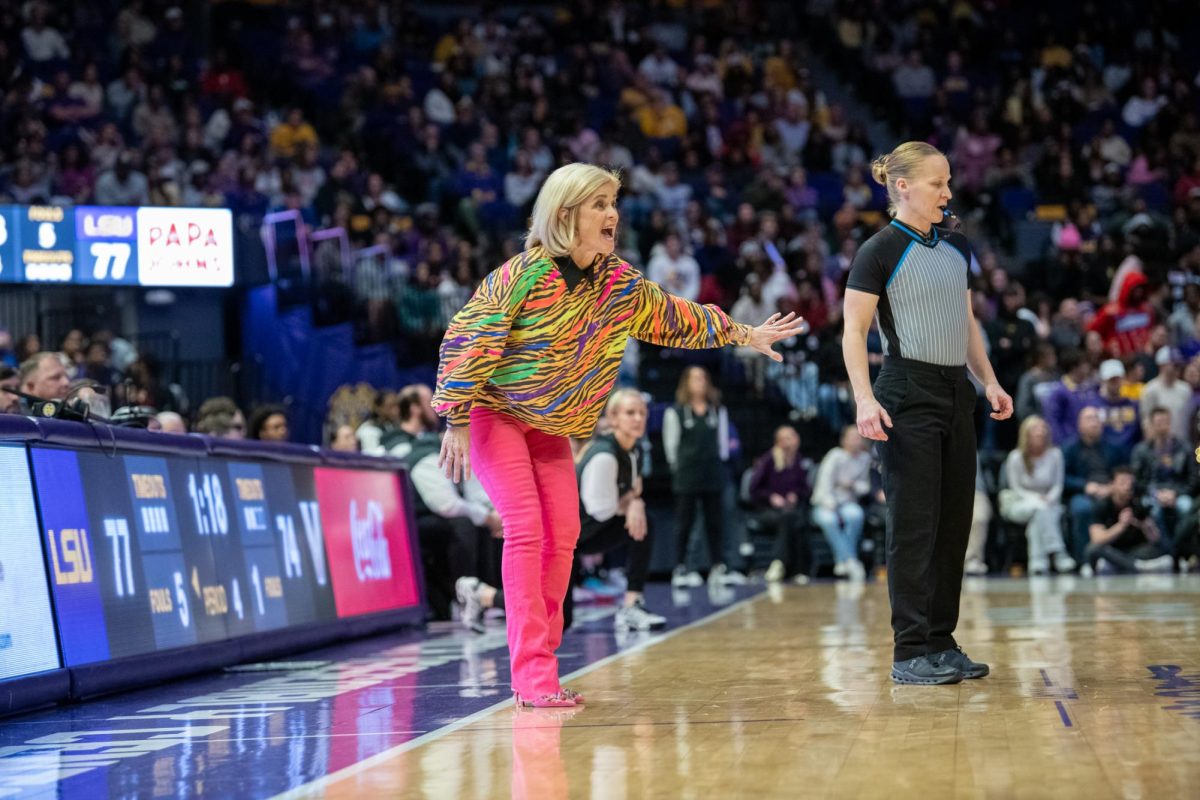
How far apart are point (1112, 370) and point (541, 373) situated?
426 inches

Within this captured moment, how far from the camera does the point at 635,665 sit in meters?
6.89

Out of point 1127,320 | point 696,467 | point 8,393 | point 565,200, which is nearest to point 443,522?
point 8,393

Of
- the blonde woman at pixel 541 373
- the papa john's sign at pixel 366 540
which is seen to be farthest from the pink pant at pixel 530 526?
the papa john's sign at pixel 366 540

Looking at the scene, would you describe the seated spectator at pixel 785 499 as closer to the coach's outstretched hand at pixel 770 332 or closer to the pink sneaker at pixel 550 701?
the coach's outstretched hand at pixel 770 332

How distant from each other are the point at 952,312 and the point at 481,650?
136 inches

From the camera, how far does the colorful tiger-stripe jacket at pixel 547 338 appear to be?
5219mm

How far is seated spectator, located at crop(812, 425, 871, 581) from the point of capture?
14.9 meters

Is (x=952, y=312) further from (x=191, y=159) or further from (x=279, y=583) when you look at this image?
(x=191, y=159)

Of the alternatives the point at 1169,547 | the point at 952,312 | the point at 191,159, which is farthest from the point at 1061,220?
the point at 952,312

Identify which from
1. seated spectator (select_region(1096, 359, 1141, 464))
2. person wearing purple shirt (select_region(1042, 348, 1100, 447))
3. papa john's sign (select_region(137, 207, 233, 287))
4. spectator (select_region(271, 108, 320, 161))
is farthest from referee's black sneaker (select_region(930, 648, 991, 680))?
spectator (select_region(271, 108, 320, 161))

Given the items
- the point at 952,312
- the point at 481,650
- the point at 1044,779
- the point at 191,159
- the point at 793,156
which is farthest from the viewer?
the point at 793,156

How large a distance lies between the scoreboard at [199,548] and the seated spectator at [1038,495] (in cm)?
661

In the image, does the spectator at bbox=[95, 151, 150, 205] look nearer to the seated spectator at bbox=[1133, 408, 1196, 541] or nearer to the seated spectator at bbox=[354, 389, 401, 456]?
the seated spectator at bbox=[354, 389, 401, 456]

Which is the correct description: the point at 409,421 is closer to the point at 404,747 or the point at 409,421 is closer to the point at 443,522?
the point at 443,522
